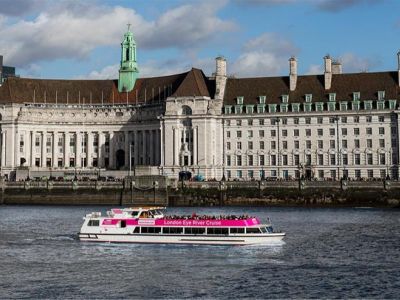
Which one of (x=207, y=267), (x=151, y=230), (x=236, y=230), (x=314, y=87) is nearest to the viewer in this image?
(x=207, y=267)

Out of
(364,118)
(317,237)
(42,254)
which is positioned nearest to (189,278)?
(42,254)

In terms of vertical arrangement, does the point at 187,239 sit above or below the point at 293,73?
below

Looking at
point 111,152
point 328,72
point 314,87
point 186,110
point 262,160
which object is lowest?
point 262,160

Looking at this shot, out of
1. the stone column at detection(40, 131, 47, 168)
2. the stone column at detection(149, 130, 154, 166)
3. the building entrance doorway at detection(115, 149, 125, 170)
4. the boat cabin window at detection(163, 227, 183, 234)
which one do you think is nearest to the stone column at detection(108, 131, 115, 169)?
the building entrance doorway at detection(115, 149, 125, 170)

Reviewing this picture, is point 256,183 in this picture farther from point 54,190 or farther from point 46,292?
point 46,292

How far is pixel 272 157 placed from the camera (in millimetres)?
141750

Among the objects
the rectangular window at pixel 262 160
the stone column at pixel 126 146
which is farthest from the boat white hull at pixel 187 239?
the stone column at pixel 126 146

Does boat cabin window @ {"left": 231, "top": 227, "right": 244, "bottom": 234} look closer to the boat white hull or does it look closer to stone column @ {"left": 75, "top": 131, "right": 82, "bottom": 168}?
the boat white hull

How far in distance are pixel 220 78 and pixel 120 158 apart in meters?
32.3

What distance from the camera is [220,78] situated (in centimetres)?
14650

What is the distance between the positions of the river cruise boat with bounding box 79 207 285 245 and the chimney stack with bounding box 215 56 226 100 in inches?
2969

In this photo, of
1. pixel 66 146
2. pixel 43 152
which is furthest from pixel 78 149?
pixel 43 152

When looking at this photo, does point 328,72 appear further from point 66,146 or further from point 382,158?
point 66,146

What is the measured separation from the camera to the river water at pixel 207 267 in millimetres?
46281
